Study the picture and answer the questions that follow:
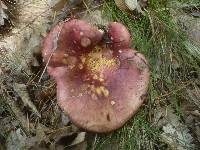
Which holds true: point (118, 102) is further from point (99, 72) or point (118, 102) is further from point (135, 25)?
point (135, 25)

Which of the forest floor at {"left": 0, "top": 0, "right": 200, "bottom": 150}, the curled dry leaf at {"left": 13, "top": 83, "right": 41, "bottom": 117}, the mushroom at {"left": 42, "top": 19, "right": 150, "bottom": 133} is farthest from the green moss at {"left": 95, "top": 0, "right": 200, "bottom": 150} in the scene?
the curled dry leaf at {"left": 13, "top": 83, "right": 41, "bottom": 117}

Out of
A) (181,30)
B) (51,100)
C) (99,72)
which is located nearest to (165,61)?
(181,30)

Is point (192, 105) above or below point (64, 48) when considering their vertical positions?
below

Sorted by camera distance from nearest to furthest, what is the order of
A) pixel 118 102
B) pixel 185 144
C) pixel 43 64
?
pixel 118 102, pixel 185 144, pixel 43 64

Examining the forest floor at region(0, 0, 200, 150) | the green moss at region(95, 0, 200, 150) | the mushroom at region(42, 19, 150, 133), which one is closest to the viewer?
→ the mushroom at region(42, 19, 150, 133)

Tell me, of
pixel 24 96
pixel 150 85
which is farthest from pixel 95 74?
pixel 24 96

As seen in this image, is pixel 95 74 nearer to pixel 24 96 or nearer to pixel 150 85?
pixel 150 85

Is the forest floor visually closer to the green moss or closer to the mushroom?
the green moss

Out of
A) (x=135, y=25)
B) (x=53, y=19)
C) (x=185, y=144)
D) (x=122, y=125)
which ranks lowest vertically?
(x=185, y=144)
